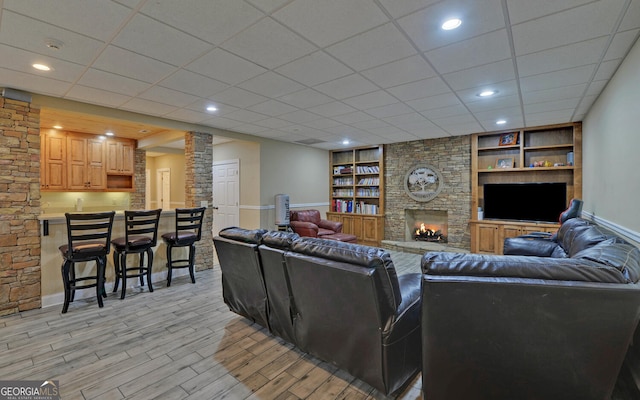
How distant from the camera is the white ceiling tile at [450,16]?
5.96ft

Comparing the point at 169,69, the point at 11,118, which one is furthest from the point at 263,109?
the point at 11,118

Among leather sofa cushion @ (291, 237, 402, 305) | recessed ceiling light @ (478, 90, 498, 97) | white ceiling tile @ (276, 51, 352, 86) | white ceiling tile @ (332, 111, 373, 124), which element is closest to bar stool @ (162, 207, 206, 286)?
white ceiling tile @ (276, 51, 352, 86)

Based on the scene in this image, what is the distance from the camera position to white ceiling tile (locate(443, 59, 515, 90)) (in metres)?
2.69

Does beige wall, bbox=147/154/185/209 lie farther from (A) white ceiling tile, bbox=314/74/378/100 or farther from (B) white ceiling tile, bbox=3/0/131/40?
(B) white ceiling tile, bbox=3/0/131/40

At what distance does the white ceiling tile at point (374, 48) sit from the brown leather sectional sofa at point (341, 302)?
1567 millimetres

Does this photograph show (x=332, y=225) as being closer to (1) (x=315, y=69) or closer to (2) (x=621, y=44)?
(1) (x=315, y=69)

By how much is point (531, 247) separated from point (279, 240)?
3.31m

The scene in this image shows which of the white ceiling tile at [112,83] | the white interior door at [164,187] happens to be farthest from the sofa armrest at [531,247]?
the white interior door at [164,187]

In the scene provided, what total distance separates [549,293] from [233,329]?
8.49 feet

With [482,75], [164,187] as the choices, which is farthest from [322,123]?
[164,187]

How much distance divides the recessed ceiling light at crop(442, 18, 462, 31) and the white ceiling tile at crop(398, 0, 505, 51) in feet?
0.09

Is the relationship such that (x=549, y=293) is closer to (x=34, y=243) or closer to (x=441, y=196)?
(x=34, y=243)

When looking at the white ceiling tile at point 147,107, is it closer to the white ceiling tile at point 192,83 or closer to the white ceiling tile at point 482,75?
the white ceiling tile at point 192,83

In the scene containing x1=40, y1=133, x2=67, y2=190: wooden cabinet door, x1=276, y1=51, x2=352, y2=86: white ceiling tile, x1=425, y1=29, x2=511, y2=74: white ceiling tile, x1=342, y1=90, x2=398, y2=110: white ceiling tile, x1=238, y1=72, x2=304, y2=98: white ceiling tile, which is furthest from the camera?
x1=40, y1=133, x2=67, y2=190: wooden cabinet door
